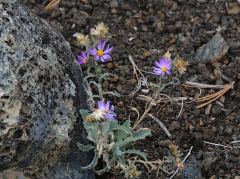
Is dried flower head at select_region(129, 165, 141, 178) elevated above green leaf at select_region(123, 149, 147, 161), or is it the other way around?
green leaf at select_region(123, 149, 147, 161)

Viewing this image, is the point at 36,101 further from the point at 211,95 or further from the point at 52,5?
the point at 52,5

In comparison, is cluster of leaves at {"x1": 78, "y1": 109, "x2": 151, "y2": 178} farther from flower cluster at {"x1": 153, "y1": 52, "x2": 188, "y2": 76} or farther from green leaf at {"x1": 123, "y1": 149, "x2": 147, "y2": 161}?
flower cluster at {"x1": 153, "y1": 52, "x2": 188, "y2": 76}

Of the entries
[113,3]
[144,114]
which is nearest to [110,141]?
[144,114]

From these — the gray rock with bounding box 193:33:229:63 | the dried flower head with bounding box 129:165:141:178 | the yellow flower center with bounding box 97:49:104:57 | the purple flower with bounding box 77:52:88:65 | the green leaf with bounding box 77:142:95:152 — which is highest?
the gray rock with bounding box 193:33:229:63

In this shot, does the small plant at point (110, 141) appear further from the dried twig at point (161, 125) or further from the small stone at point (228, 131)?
the small stone at point (228, 131)

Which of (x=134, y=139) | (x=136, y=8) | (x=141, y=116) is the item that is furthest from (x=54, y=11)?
(x=134, y=139)

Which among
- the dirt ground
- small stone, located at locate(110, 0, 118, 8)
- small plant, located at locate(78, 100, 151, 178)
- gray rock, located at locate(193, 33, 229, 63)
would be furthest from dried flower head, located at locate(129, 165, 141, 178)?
small stone, located at locate(110, 0, 118, 8)

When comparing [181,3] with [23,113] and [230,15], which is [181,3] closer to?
[230,15]
